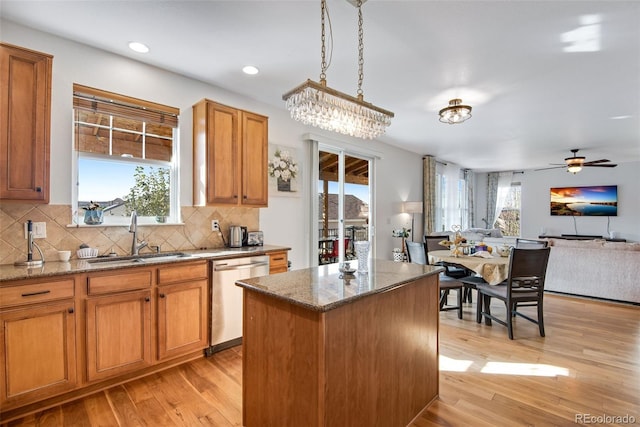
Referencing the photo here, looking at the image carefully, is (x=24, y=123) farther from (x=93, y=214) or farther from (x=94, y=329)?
(x=94, y=329)

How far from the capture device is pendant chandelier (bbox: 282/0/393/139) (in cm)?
184

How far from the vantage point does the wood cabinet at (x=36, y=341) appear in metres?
1.87

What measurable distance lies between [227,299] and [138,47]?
2319mm

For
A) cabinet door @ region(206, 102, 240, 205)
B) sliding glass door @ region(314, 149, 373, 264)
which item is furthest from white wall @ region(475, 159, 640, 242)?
cabinet door @ region(206, 102, 240, 205)

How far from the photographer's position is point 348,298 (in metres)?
1.48

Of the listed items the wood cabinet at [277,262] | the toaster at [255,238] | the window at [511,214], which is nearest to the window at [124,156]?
the toaster at [255,238]

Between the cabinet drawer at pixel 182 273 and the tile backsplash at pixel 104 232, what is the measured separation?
536 millimetres

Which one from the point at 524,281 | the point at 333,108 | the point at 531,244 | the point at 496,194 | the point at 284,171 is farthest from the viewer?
the point at 496,194

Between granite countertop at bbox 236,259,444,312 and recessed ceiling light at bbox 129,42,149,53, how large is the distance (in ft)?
7.27

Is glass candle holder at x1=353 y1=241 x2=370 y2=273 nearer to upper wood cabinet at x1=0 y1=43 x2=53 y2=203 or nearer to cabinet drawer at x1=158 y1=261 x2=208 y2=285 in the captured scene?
Answer: cabinet drawer at x1=158 y1=261 x2=208 y2=285

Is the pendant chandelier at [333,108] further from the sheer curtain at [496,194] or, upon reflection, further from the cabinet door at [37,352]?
the sheer curtain at [496,194]

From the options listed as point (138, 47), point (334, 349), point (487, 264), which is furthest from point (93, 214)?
point (487, 264)

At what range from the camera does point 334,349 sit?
146cm

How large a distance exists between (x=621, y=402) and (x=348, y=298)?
2.27 metres
